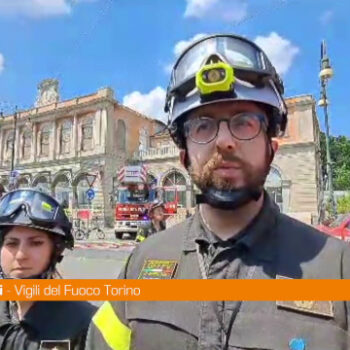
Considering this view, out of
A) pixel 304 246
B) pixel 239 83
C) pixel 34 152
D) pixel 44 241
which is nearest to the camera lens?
pixel 304 246

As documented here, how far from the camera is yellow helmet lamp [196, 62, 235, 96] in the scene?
1.37 metres

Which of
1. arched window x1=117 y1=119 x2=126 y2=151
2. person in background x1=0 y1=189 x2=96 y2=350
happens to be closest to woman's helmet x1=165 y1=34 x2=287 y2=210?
person in background x1=0 y1=189 x2=96 y2=350

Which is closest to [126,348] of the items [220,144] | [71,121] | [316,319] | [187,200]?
[316,319]

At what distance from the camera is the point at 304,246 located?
51.1 inches

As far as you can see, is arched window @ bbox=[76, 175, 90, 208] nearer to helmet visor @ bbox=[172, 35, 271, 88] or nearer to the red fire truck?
the red fire truck

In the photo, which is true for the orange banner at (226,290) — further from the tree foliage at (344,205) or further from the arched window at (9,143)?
the arched window at (9,143)

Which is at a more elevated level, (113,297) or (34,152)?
(34,152)

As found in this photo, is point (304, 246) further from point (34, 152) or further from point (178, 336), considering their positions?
point (34, 152)

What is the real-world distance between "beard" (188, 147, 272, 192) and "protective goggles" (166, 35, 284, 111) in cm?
32

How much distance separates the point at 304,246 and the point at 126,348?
2.31ft

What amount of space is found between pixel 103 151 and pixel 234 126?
30.0 metres

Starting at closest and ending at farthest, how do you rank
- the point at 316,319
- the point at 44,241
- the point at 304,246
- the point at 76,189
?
the point at 316,319, the point at 304,246, the point at 44,241, the point at 76,189

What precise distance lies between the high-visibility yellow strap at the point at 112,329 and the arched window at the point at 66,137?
109 feet

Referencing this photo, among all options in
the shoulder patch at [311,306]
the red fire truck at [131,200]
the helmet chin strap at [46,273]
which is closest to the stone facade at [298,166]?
the red fire truck at [131,200]
